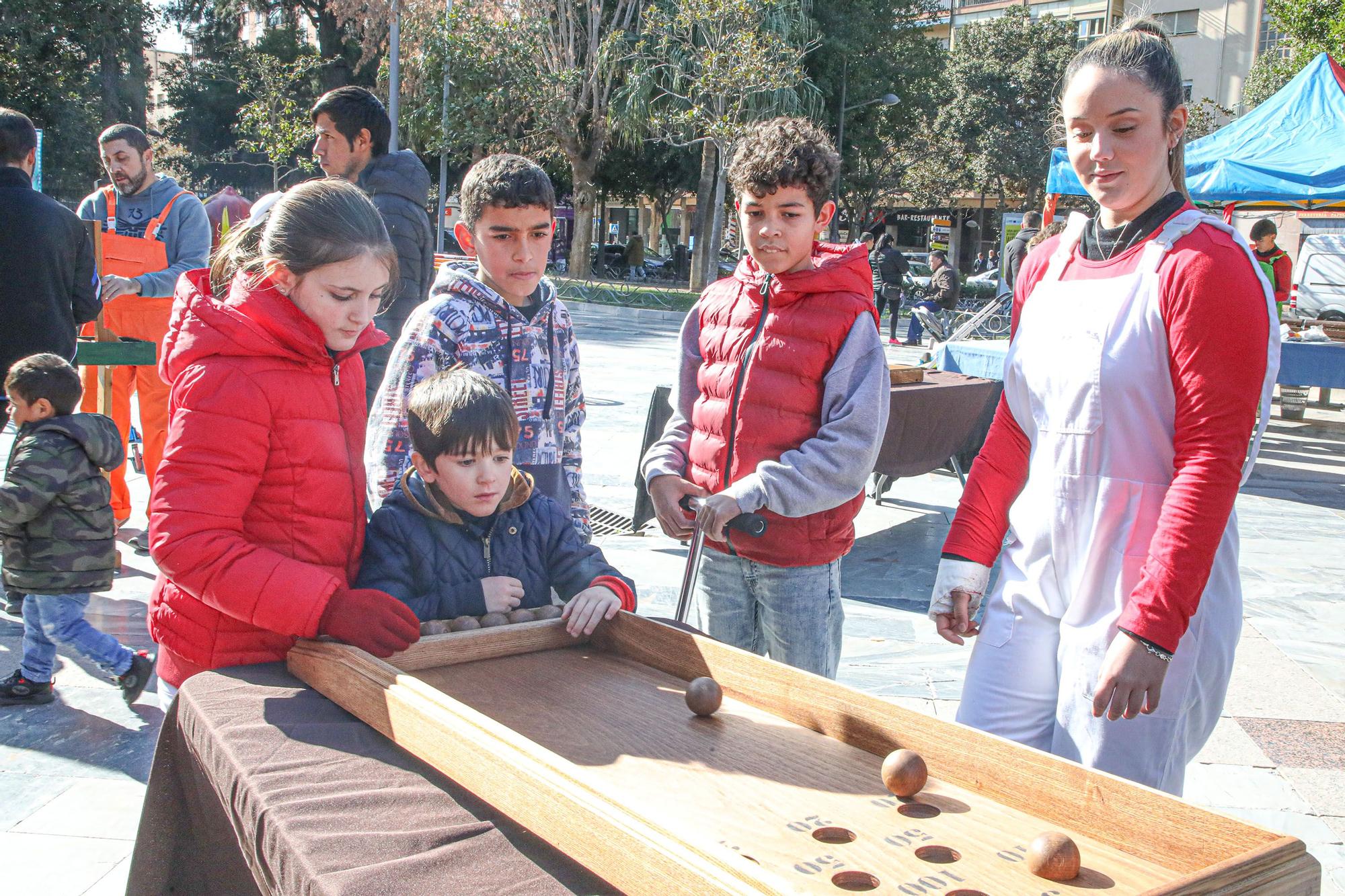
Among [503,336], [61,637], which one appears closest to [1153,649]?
[503,336]

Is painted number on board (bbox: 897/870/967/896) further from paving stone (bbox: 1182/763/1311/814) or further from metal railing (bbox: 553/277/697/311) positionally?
metal railing (bbox: 553/277/697/311)

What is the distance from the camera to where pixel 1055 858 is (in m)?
1.21

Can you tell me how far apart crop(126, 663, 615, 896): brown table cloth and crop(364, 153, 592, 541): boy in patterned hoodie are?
74cm

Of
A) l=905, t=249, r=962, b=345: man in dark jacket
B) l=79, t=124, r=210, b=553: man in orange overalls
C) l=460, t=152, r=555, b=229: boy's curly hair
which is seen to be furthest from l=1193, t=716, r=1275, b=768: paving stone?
l=905, t=249, r=962, b=345: man in dark jacket

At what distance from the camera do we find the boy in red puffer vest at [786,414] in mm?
2572

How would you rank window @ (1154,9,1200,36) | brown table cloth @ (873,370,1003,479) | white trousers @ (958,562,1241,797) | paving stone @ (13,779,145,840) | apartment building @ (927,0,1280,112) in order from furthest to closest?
window @ (1154,9,1200,36)
apartment building @ (927,0,1280,112)
brown table cloth @ (873,370,1003,479)
paving stone @ (13,779,145,840)
white trousers @ (958,562,1241,797)

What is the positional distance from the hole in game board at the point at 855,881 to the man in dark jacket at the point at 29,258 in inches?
180

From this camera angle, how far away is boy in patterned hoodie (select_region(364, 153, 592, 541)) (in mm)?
2570

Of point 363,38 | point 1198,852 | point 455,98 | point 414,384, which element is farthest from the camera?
point 363,38

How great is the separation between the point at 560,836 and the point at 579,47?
2805 centimetres

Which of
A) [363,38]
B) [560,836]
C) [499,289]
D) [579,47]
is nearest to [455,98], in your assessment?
[579,47]

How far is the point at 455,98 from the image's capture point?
88.8 ft

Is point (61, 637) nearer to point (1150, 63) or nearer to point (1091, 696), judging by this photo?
point (1091, 696)

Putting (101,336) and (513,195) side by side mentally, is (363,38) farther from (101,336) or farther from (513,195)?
(513,195)
